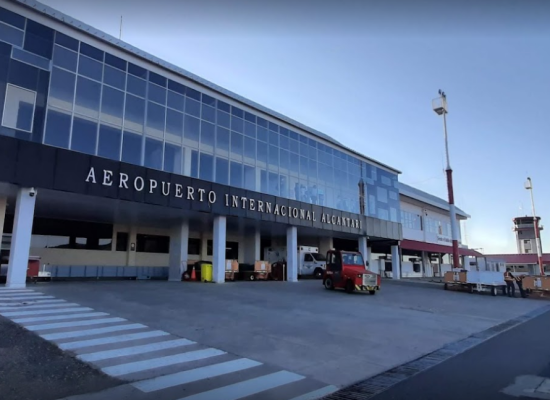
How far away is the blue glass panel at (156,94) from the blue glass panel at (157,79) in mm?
240

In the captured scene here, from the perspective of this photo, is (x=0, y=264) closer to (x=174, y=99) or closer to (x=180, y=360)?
(x=174, y=99)

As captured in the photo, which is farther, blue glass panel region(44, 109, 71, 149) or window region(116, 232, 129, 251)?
window region(116, 232, 129, 251)

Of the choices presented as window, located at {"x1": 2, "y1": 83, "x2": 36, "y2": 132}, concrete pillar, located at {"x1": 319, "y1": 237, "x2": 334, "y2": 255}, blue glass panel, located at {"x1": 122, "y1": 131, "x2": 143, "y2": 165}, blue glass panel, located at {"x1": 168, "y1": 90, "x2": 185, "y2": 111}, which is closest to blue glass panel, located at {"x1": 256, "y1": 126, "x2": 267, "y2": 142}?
blue glass panel, located at {"x1": 168, "y1": 90, "x2": 185, "y2": 111}

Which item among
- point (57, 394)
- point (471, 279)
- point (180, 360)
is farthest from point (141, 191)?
point (471, 279)

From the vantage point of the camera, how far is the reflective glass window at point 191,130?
2430 centimetres

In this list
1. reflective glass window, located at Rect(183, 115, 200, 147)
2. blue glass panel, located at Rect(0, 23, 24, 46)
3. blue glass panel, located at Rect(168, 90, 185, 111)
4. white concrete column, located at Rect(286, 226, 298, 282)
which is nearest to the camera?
blue glass panel, located at Rect(0, 23, 24, 46)

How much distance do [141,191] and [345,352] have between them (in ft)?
49.7

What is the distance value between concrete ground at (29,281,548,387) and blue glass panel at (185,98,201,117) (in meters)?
11.6

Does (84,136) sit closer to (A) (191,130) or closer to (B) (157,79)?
(B) (157,79)

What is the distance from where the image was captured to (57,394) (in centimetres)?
527

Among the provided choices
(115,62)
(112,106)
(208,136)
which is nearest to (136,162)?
(112,106)

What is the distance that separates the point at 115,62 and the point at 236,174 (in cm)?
970

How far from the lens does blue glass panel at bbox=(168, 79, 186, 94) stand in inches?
944

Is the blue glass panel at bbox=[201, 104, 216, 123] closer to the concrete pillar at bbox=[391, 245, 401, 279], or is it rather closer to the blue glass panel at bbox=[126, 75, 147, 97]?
the blue glass panel at bbox=[126, 75, 147, 97]
